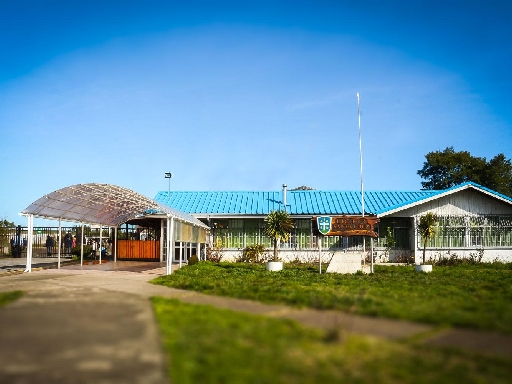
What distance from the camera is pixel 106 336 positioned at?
5.30 meters

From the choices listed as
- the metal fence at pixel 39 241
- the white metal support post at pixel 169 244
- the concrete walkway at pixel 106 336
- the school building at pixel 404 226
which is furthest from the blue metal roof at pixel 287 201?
the concrete walkway at pixel 106 336

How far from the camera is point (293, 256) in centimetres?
2566

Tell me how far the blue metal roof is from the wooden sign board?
20.2 feet

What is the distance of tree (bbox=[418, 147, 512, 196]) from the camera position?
166 ft

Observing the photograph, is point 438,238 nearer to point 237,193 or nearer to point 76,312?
point 237,193

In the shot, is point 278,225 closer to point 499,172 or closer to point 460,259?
point 460,259

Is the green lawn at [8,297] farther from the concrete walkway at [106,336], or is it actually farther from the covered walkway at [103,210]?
the covered walkway at [103,210]

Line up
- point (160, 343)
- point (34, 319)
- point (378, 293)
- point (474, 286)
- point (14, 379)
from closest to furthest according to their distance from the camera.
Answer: point (14, 379)
point (160, 343)
point (34, 319)
point (378, 293)
point (474, 286)

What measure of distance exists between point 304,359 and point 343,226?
1466cm

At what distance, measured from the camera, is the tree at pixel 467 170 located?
5066 cm

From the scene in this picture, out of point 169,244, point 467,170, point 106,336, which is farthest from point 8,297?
point 467,170

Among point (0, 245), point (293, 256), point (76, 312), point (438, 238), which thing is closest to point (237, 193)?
point (293, 256)

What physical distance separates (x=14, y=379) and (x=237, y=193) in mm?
25657

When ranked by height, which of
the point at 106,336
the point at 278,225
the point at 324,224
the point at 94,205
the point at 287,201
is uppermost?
the point at 287,201
